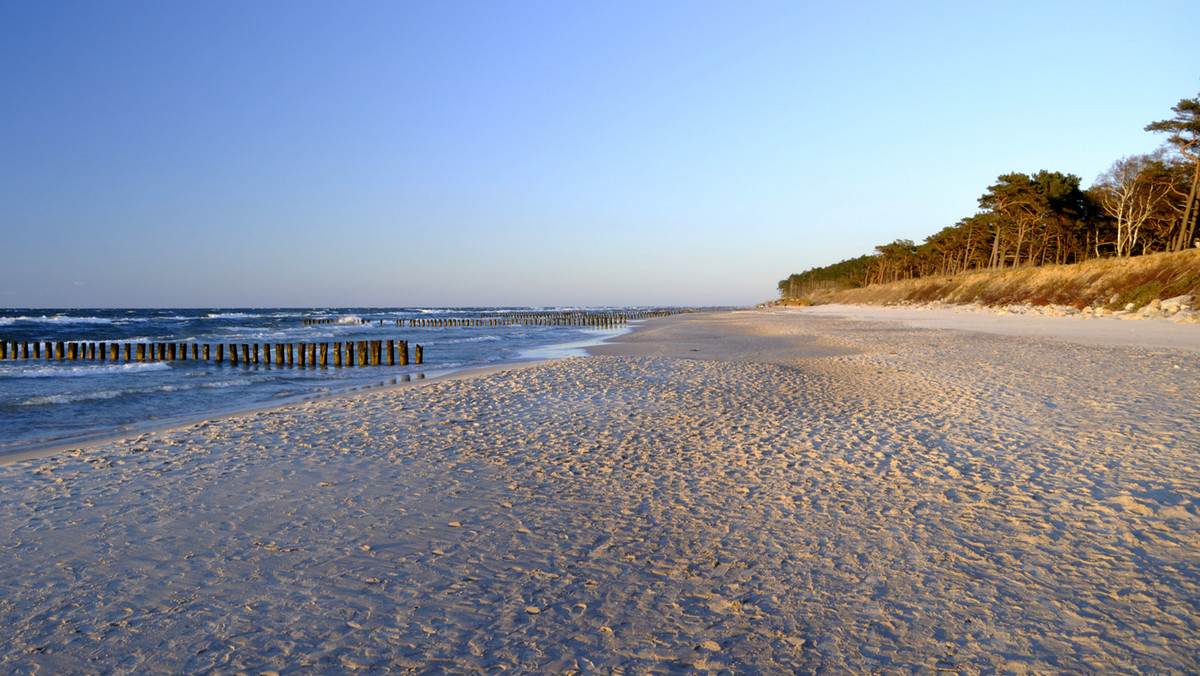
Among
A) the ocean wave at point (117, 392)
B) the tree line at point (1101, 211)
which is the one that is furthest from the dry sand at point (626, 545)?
the tree line at point (1101, 211)

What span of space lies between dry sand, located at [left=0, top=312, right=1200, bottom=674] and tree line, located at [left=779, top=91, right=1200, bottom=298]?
38514mm

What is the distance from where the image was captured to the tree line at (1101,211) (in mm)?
35375

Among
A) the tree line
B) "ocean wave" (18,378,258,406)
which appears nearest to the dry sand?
"ocean wave" (18,378,258,406)

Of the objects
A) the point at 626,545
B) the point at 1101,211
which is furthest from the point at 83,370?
the point at 1101,211

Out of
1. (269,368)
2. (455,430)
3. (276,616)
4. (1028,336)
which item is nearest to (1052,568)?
(276,616)

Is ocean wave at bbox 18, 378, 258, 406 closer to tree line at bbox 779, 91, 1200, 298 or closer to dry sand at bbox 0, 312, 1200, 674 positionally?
dry sand at bbox 0, 312, 1200, 674

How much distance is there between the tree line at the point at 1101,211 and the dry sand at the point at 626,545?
3851 centimetres

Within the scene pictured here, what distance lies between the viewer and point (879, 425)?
8.29 meters

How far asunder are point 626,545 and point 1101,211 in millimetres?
63123

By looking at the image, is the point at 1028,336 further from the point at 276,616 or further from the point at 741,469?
the point at 276,616

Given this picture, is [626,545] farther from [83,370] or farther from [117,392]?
[83,370]

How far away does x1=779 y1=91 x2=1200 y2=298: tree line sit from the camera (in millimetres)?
35375

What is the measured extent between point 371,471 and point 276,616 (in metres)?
3.19

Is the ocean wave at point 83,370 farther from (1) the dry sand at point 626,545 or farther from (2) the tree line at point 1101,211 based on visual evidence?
(2) the tree line at point 1101,211
